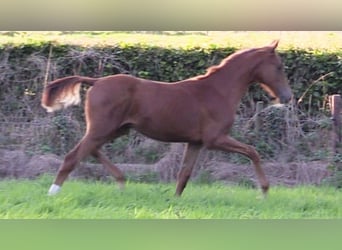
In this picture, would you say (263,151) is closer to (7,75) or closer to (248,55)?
(248,55)

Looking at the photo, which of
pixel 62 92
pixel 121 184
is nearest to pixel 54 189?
pixel 121 184

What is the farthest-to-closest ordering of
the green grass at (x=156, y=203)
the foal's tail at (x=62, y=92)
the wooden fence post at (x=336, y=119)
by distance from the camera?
the wooden fence post at (x=336, y=119)
the foal's tail at (x=62, y=92)
the green grass at (x=156, y=203)

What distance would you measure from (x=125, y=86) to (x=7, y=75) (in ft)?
10.8

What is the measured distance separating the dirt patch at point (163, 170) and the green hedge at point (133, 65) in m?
1.07

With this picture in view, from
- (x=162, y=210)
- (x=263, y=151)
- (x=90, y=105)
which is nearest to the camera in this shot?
(x=162, y=210)

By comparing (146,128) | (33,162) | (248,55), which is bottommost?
(33,162)

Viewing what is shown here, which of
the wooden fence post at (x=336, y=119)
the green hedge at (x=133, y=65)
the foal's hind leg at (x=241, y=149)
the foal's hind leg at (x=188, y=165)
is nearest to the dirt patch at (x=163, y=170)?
the wooden fence post at (x=336, y=119)

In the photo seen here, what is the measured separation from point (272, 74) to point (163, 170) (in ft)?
6.84

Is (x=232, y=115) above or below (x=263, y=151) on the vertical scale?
above

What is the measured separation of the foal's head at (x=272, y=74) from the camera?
768 cm

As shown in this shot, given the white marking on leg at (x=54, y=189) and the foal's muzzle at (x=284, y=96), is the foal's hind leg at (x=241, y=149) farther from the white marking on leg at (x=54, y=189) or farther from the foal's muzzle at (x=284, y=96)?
the white marking on leg at (x=54, y=189)

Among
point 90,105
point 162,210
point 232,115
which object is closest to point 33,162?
point 90,105

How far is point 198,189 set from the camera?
790 cm

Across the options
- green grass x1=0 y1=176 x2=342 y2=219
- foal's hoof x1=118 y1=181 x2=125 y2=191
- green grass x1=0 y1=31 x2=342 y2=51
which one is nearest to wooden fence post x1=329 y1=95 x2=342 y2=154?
green grass x1=0 y1=31 x2=342 y2=51
